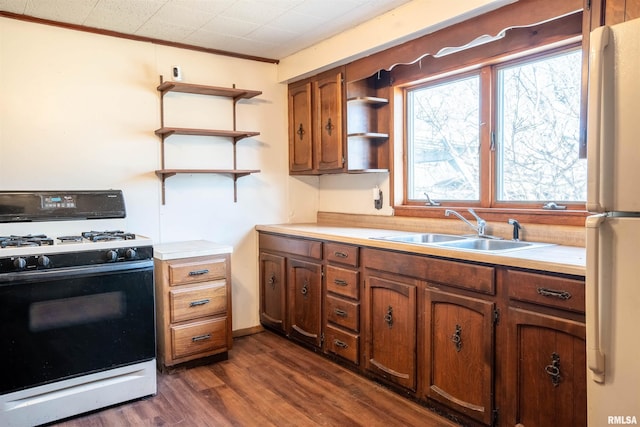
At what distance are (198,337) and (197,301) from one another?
0.77 ft

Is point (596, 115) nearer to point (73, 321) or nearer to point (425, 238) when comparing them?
point (425, 238)

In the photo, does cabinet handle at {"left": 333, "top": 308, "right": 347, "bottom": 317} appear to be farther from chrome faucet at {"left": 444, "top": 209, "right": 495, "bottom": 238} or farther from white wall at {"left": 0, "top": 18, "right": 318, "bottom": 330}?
white wall at {"left": 0, "top": 18, "right": 318, "bottom": 330}

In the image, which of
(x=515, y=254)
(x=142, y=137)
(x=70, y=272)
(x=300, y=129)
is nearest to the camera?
(x=515, y=254)

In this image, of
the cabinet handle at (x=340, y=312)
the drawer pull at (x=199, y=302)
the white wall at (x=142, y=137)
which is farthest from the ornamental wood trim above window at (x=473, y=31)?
the drawer pull at (x=199, y=302)

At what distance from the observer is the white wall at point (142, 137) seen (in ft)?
9.32

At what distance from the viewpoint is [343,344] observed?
9.60ft

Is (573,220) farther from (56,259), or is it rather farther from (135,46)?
(135,46)

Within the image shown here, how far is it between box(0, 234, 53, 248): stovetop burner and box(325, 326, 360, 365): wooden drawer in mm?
1716

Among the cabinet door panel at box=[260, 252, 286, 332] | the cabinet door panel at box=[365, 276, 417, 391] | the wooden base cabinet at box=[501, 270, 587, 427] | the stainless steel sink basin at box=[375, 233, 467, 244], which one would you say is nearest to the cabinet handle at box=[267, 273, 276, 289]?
the cabinet door panel at box=[260, 252, 286, 332]

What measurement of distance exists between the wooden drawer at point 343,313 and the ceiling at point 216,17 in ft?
5.80

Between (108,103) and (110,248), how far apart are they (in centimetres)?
116

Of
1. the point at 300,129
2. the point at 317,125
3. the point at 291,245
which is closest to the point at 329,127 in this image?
the point at 317,125

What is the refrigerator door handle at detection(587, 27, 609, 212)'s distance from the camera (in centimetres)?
131

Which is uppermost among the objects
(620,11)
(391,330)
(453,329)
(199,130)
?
(620,11)
